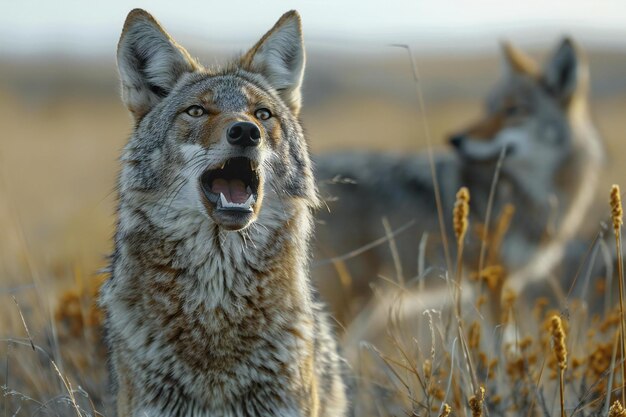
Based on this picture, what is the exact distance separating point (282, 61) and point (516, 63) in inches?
175

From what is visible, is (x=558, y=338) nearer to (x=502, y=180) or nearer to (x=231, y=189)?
(x=231, y=189)

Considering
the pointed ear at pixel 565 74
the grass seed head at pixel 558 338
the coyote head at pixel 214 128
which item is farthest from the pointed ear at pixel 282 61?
the pointed ear at pixel 565 74

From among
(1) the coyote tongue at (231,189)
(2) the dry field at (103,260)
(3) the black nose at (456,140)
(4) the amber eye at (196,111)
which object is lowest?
(2) the dry field at (103,260)

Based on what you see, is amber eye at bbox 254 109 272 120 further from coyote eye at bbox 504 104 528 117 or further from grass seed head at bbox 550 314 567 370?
coyote eye at bbox 504 104 528 117

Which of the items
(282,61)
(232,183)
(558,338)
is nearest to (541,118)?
(282,61)

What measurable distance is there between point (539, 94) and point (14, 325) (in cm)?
528

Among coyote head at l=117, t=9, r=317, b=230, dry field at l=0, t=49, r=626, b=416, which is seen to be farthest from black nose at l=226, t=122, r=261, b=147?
dry field at l=0, t=49, r=626, b=416

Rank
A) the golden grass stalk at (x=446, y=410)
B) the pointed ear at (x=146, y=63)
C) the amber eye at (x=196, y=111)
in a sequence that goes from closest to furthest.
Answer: the golden grass stalk at (x=446, y=410)
the amber eye at (x=196, y=111)
the pointed ear at (x=146, y=63)

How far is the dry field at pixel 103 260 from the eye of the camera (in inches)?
169

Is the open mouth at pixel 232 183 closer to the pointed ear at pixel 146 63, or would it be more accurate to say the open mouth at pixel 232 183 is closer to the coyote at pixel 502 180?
the pointed ear at pixel 146 63

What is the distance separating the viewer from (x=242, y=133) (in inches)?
140

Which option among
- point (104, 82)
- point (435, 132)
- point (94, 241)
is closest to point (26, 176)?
point (94, 241)

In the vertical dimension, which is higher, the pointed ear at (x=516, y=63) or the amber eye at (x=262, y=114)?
the amber eye at (x=262, y=114)

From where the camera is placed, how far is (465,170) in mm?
7844
